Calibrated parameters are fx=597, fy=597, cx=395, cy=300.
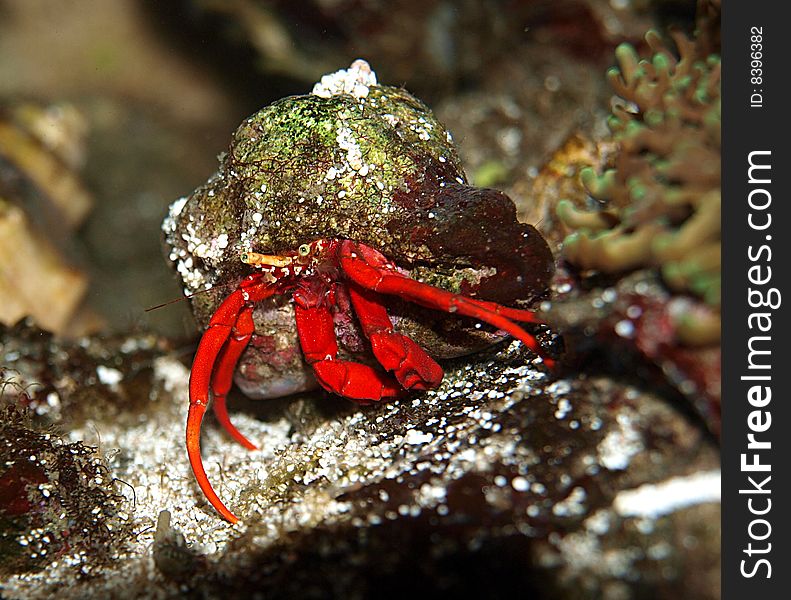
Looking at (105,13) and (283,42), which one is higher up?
(105,13)

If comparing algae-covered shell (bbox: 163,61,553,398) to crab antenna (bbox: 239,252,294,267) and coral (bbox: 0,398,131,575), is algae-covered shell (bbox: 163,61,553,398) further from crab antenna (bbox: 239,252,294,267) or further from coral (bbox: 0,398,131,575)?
coral (bbox: 0,398,131,575)

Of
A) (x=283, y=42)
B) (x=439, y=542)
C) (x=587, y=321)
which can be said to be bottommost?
(x=439, y=542)

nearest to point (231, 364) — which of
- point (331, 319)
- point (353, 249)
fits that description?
point (331, 319)

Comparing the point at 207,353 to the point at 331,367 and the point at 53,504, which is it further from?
the point at 53,504

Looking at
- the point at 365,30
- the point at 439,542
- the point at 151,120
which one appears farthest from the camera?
Result: the point at 151,120

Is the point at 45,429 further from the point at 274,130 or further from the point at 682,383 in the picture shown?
the point at 682,383

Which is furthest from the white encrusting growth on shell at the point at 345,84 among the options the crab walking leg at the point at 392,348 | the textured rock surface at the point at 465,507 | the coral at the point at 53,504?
→ the coral at the point at 53,504

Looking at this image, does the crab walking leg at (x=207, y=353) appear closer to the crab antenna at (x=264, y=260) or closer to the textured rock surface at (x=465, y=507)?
the crab antenna at (x=264, y=260)

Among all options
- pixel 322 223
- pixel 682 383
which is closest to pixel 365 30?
pixel 322 223
